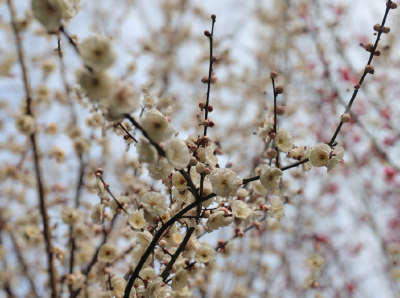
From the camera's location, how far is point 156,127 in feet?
3.87

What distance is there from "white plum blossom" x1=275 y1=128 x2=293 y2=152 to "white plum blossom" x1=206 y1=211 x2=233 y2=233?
1.48 feet

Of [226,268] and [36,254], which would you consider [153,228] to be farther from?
[36,254]

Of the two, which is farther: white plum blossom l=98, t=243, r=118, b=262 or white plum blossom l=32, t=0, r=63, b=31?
white plum blossom l=98, t=243, r=118, b=262

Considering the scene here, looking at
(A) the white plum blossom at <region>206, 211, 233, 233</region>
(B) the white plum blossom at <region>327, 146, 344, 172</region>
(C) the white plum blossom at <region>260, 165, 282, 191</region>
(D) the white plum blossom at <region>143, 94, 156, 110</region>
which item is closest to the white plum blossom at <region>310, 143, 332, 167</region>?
(B) the white plum blossom at <region>327, 146, 344, 172</region>

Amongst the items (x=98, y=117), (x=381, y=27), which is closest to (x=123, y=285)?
(x=98, y=117)

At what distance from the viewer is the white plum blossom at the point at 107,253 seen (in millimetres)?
2006

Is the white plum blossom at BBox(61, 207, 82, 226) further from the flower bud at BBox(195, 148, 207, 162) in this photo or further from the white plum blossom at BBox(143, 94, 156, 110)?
the flower bud at BBox(195, 148, 207, 162)

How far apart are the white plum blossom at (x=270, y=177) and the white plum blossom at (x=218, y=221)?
255mm

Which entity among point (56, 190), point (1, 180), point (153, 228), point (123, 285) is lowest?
point (123, 285)

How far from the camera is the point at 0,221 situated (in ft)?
14.1

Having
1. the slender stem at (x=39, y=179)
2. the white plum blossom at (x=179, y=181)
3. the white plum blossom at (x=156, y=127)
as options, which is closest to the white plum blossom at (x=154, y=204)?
the white plum blossom at (x=179, y=181)

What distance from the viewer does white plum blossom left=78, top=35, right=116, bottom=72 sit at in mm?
959

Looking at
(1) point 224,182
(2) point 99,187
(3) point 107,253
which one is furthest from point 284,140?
(3) point 107,253

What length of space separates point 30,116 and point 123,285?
2289 mm
